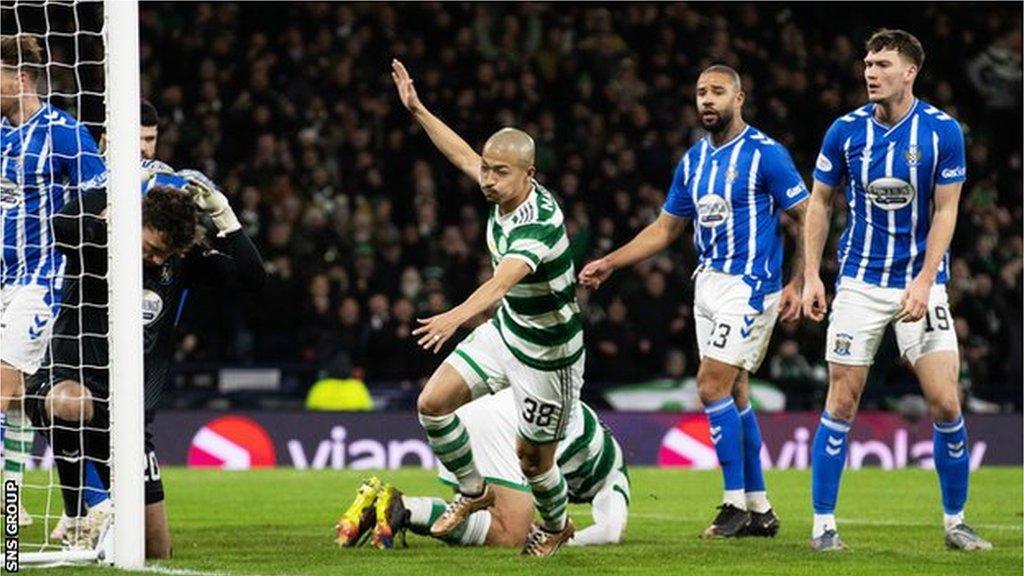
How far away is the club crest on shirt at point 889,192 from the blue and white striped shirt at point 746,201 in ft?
2.84

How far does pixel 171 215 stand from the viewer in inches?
321

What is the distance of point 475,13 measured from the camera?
20984mm

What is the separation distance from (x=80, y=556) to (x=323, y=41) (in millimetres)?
13080

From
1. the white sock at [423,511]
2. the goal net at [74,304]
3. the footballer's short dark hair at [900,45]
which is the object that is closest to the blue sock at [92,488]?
the goal net at [74,304]

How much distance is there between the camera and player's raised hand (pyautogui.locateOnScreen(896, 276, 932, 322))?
8445 mm

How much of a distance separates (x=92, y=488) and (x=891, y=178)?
12.6 feet

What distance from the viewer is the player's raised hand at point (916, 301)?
845 centimetres

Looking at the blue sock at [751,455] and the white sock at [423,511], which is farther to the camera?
the blue sock at [751,455]

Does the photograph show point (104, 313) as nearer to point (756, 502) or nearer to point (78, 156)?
point (78, 156)

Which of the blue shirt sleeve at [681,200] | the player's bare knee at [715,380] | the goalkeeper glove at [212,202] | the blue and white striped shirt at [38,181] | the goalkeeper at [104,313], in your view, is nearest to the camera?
the goalkeeper at [104,313]

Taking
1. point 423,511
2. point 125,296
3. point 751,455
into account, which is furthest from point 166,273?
point 751,455

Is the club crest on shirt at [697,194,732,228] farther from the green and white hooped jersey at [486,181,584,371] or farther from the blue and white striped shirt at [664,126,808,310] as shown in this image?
the green and white hooped jersey at [486,181,584,371]

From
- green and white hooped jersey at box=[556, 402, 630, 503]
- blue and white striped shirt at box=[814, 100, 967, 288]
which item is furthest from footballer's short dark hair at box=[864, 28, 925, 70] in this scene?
green and white hooped jersey at box=[556, 402, 630, 503]

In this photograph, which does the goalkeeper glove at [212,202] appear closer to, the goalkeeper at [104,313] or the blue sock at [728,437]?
the goalkeeper at [104,313]
